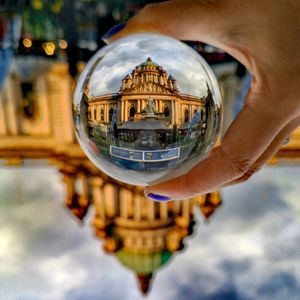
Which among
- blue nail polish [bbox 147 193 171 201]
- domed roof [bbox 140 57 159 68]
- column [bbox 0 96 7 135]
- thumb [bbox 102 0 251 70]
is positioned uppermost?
thumb [bbox 102 0 251 70]

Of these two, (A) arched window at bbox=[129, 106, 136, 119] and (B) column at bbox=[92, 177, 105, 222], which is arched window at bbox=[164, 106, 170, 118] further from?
(B) column at bbox=[92, 177, 105, 222]

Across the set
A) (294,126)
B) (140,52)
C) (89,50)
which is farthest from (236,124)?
(89,50)

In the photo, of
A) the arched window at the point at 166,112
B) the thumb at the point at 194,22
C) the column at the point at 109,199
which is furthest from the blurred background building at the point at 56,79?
the arched window at the point at 166,112

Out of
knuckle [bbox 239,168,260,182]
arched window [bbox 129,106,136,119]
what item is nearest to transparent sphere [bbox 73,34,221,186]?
arched window [bbox 129,106,136,119]

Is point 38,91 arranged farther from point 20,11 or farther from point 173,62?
point 173,62

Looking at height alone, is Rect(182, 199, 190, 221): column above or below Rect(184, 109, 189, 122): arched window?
below

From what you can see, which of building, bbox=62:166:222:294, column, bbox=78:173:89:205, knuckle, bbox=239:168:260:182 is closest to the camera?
knuckle, bbox=239:168:260:182

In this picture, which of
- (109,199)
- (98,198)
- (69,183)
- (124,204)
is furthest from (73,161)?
(124,204)

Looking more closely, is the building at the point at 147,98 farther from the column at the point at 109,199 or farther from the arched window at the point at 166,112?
the column at the point at 109,199
